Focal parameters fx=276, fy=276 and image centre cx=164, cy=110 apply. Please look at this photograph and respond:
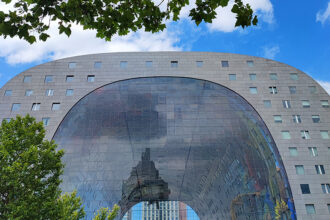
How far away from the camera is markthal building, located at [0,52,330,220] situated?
2417 cm

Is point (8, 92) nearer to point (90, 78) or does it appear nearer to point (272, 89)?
point (90, 78)

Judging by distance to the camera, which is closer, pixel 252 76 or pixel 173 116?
pixel 173 116

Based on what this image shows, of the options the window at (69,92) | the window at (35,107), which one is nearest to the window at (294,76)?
the window at (69,92)

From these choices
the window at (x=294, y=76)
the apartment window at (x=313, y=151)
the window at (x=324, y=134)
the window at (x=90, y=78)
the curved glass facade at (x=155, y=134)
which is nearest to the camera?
the apartment window at (x=313, y=151)

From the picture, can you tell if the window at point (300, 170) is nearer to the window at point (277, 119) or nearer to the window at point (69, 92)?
the window at point (277, 119)

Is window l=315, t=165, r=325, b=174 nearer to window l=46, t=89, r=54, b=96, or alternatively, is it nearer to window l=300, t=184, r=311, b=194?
window l=300, t=184, r=311, b=194

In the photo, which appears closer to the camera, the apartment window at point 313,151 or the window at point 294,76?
the apartment window at point 313,151

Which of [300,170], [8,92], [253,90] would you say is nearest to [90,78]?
[8,92]

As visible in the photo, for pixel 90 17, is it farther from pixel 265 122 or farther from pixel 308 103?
pixel 308 103

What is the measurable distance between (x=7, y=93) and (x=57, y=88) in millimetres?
4692

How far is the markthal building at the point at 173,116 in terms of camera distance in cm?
2417

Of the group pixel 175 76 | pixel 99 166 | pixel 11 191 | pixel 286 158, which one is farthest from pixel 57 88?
pixel 286 158

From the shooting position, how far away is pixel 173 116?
25281 millimetres

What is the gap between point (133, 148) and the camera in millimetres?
25391
